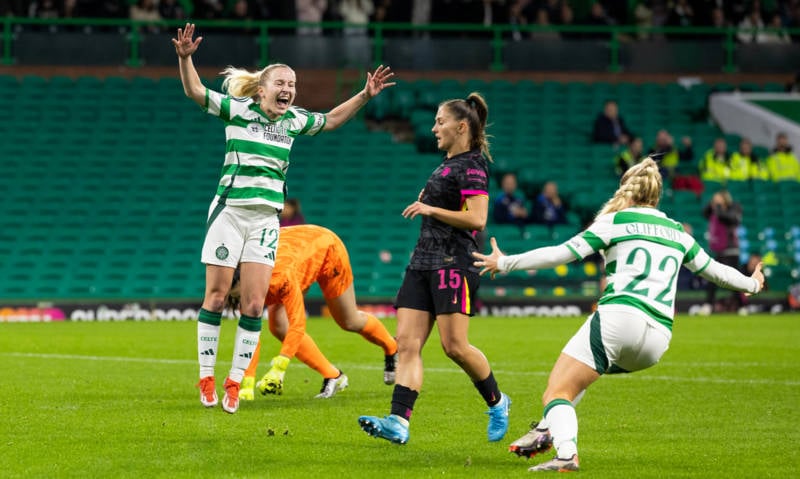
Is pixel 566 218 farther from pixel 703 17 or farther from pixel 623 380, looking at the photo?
pixel 623 380

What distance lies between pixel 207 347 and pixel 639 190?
3793mm

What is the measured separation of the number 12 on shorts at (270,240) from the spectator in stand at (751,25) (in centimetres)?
2292

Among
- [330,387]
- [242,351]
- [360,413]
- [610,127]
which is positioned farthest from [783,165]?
[242,351]

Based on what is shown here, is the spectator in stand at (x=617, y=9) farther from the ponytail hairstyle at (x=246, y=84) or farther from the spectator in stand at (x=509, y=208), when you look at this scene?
the ponytail hairstyle at (x=246, y=84)

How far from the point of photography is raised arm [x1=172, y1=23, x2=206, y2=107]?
9.20m

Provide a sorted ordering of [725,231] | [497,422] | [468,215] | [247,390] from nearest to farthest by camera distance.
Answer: [468,215] < [497,422] < [247,390] < [725,231]

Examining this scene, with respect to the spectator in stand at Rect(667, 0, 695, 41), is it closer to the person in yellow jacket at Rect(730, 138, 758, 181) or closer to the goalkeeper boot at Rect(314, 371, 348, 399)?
the person in yellow jacket at Rect(730, 138, 758, 181)

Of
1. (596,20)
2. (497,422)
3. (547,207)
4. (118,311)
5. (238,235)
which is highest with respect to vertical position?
(596,20)

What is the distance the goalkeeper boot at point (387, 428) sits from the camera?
7.73m

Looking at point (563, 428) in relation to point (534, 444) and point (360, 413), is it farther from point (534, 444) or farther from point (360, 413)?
point (360, 413)

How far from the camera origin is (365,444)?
831cm

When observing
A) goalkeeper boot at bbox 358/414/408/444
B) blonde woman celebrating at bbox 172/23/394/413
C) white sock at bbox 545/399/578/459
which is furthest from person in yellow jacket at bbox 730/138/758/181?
white sock at bbox 545/399/578/459

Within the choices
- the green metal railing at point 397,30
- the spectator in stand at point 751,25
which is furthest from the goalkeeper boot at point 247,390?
the spectator in stand at point 751,25

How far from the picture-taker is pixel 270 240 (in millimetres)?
9852
